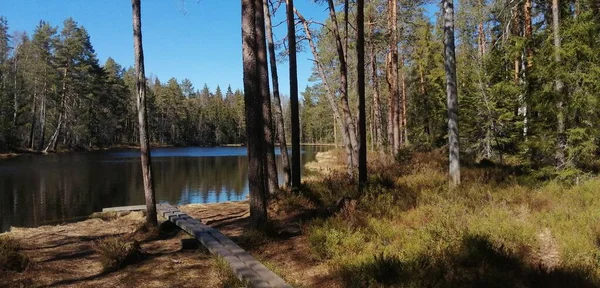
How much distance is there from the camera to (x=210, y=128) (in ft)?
348

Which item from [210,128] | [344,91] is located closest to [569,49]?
[344,91]

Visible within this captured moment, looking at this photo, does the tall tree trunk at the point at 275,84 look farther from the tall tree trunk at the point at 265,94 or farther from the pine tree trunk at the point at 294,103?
the tall tree trunk at the point at 265,94

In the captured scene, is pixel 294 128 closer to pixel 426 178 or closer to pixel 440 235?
pixel 426 178

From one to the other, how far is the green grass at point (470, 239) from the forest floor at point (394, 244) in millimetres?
19

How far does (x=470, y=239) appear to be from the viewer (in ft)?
17.7

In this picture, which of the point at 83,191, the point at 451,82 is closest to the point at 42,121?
the point at 83,191

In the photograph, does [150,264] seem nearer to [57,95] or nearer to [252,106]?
[252,106]

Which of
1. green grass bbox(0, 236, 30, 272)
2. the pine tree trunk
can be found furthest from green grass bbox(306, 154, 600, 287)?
green grass bbox(0, 236, 30, 272)

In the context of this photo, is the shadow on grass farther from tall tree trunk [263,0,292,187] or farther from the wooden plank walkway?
tall tree trunk [263,0,292,187]

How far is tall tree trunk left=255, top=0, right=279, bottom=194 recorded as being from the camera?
10.8 m

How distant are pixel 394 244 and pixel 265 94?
6530 mm

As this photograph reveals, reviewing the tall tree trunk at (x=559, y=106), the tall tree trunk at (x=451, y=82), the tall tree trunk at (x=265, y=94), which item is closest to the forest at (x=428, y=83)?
the tall tree trunk at (x=559, y=106)

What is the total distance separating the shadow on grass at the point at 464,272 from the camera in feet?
14.4

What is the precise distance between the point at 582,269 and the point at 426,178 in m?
7.66
